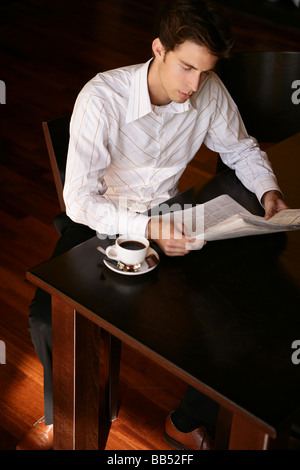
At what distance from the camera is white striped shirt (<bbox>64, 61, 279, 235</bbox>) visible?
1564mm

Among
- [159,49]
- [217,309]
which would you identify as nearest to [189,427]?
[217,309]

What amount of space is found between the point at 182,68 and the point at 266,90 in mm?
672

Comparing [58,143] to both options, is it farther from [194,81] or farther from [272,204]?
[272,204]

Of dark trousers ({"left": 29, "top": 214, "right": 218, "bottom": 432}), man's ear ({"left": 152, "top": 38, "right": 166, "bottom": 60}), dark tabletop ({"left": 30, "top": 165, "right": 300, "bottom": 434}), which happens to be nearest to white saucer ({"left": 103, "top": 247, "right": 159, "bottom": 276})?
dark tabletop ({"left": 30, "top": 165, "right": 300, "bottom": 434})

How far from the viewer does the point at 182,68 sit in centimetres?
156

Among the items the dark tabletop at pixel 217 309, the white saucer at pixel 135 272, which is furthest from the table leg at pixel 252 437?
the white saucer at pixel 135 272

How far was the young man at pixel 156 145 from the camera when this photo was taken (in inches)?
59.2

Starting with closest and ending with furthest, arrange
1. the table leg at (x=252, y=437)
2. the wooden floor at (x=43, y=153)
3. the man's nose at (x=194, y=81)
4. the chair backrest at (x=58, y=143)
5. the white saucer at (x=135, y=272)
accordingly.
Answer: the table leg at (x=252, y=437), the white saucer at (x=135, y=272), the man's nose at (x=194, y=81), the chair backrest at (x=58, y=143), the wooden floor at (x=43, y=153)

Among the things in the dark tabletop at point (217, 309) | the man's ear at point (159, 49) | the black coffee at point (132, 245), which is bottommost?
the dark tabletop at point (217, 309)

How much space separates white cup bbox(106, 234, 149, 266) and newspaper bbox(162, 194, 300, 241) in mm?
123

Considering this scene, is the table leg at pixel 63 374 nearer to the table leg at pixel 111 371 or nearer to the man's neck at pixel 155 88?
the table leg at pixel 111 371

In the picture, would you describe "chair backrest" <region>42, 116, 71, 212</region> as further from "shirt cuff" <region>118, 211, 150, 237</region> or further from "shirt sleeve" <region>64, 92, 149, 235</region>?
"shirt cuff" <region>118, 211, 150, 237</region>

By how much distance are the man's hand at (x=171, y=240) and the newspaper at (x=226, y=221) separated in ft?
0.11
